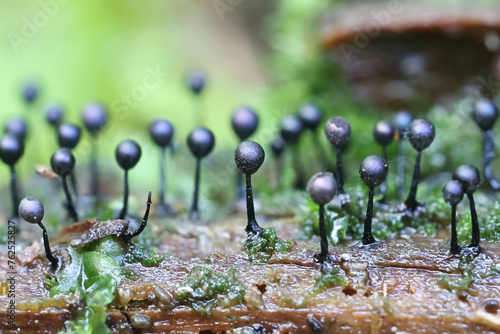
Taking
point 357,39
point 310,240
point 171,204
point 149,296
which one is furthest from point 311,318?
point 357,39

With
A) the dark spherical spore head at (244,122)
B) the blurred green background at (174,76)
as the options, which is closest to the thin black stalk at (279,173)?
the blurred green background at (174,76)

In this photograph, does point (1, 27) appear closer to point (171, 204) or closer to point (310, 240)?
point (171, 204)

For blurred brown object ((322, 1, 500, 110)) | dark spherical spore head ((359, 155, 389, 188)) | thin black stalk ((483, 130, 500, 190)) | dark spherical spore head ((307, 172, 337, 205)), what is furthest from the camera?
blurred brown object ((322, 1, 500, 110))

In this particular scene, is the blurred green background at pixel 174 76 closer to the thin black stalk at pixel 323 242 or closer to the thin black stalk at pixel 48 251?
the thin black stalk at pixel 323 242

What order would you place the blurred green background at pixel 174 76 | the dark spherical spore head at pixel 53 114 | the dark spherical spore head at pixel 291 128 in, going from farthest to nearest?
the blurred green background at pixel 174 76 → the dark spherical spore head at pixel 53 114 → the dark spherical spore head at pixel 291 128

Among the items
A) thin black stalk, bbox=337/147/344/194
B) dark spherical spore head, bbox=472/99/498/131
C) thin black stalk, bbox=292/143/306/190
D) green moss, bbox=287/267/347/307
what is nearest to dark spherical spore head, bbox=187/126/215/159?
thin black stalk, bbox=337/147/344/194

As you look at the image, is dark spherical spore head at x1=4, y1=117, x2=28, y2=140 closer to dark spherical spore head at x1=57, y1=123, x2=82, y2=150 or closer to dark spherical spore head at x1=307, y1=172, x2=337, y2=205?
dark spherical spore head at x1=57, y1=123, x2=82, y2=150
